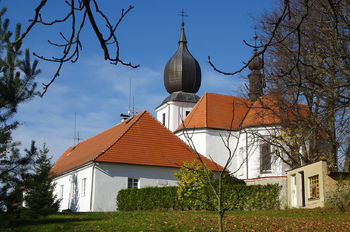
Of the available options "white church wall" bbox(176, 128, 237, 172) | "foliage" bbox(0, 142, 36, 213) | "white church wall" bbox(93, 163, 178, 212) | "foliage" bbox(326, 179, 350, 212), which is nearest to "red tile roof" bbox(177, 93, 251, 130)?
"white church wall" bbox(176, 128, 237, 172)

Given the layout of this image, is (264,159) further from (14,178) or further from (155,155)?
(14,178)

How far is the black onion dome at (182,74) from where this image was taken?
151 feet

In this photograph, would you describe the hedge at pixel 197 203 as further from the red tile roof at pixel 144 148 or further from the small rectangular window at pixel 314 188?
the red tile roof at pixel 144 148

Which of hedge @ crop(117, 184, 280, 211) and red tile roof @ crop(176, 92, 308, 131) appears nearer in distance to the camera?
hedge @ crop(117, 184, 280, 211)

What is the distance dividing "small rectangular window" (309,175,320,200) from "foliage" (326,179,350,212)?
1.20 m

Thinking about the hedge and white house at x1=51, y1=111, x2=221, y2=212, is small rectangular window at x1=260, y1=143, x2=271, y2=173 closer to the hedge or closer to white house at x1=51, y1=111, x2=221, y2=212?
white house at x1=51, y1=111, x2=221, y2=212

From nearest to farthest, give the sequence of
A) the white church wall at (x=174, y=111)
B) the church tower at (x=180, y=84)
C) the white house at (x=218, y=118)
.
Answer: the white house at (x=218, y=118), the white church wall at (x=174, y=111), the church tower at (x=180, y=84)

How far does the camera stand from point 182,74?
151 feet

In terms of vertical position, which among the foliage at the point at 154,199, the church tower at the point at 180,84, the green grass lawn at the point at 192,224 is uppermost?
the church tower at the point at 180,84

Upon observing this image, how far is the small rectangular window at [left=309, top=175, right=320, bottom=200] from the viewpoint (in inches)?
827

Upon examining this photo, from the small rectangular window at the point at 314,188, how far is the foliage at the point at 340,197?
1.20 metres

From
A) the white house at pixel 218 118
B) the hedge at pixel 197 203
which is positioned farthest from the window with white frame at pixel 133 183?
the white house at pixel 218 118

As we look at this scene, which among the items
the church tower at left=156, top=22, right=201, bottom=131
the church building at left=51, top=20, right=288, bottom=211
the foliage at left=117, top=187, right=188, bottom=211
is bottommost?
the foliage at left=117, top=187, right=188, bottom=211

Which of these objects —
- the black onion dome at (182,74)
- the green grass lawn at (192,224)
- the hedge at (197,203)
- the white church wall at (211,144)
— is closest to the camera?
the green grass lawn at (192,224)
